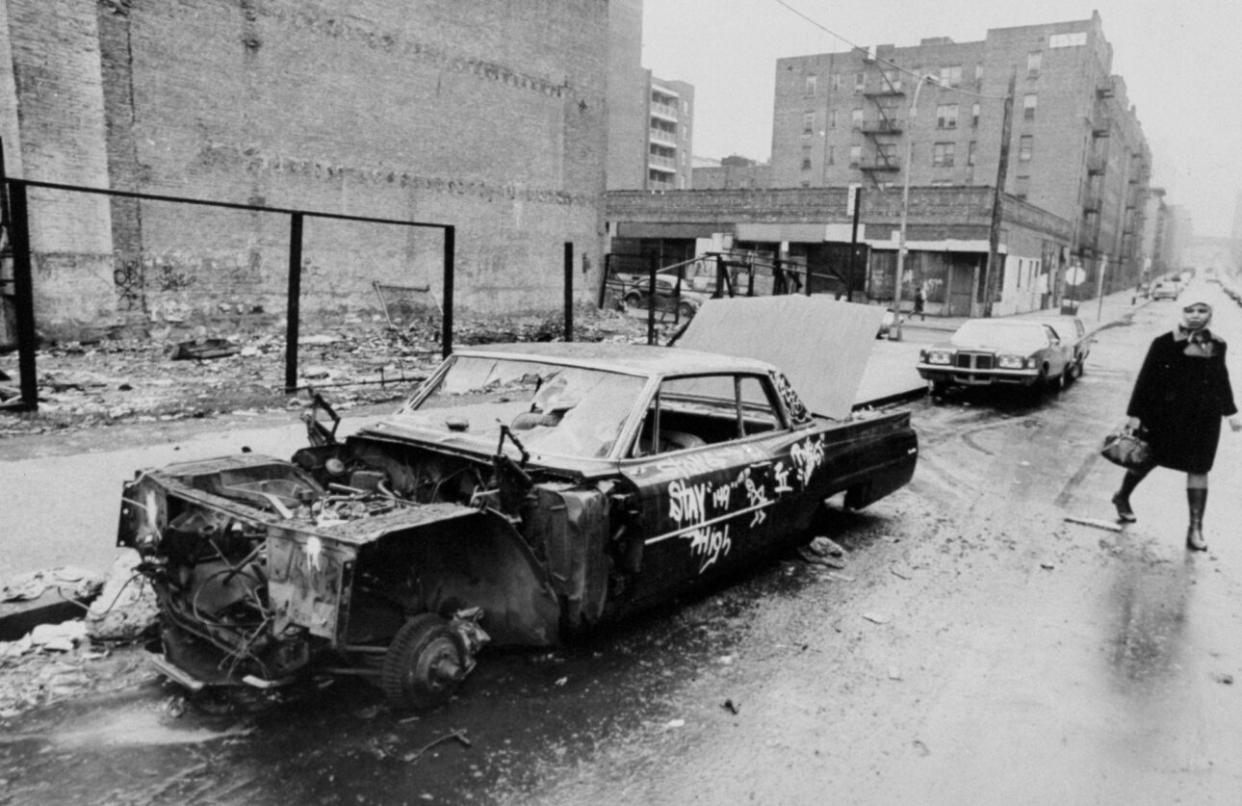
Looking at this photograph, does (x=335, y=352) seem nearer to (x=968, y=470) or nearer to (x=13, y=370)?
→ (x=13, y=370)

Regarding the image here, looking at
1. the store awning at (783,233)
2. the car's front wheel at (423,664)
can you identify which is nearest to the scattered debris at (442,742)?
the car's front wheel at (423,664)

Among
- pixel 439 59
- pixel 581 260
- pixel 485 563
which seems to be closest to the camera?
pixel 485 563

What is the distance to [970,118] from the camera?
6131 cm

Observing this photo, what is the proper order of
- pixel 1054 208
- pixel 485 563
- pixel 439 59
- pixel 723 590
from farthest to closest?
pixel 1054 208 < pixel 439 59 < pixel 723 590 < pixel 485 563

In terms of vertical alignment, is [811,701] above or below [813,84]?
below

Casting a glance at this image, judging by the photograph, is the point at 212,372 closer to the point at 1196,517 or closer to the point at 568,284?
the point at 568,284

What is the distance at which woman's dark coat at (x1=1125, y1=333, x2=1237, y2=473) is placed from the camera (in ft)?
20.8

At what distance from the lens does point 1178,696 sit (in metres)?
4.10

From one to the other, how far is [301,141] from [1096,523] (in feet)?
62.6

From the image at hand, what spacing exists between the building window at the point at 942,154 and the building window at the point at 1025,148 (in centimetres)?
447

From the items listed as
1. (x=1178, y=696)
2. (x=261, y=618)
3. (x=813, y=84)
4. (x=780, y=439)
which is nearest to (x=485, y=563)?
(x=261, y=618)

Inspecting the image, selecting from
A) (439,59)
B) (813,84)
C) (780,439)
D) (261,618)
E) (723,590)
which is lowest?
(723,590)

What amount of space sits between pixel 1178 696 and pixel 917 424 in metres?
8.18

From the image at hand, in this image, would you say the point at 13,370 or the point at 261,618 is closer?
the point at 261,618
